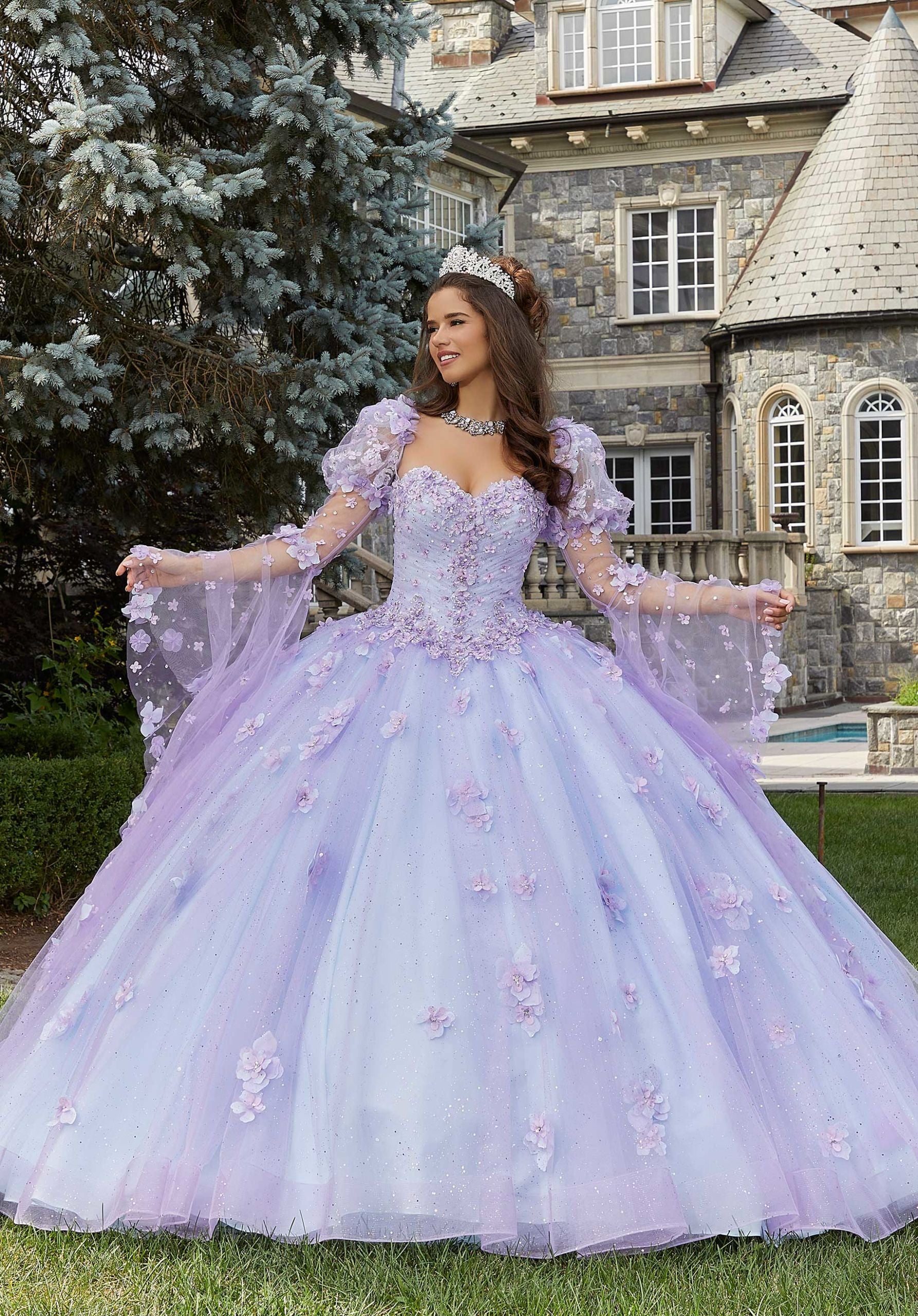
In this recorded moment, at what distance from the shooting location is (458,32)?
75.4 feet

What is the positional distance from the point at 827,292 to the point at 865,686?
16.7 feet

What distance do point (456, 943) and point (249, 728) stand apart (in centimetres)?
84

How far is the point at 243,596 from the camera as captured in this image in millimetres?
3908

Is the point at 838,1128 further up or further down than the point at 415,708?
further down

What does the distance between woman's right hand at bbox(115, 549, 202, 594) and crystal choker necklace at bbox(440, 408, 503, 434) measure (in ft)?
2.43

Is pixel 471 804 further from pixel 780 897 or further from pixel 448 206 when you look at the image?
pixel 448 206

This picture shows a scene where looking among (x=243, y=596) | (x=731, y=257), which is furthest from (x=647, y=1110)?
(x=731, y=257)

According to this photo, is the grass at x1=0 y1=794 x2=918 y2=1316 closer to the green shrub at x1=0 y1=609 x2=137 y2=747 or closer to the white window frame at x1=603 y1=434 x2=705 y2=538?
the green shrub at x1=0 y1=609 x2=137 y2=747

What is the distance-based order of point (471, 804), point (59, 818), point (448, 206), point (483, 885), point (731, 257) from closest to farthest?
1. point (483, 885)
2. point (471, 804)
3. point (59, 818)
4. point (448, 206)
5. point (731, 257)

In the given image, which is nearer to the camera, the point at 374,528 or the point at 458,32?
the point at 374,528

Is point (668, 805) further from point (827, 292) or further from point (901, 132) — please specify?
point (901, 132)

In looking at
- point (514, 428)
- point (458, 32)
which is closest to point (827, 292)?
point (458, 32)

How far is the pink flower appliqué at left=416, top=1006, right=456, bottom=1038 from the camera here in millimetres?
2918

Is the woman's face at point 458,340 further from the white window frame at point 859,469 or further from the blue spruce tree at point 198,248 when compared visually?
the white window frame at point 859,469
